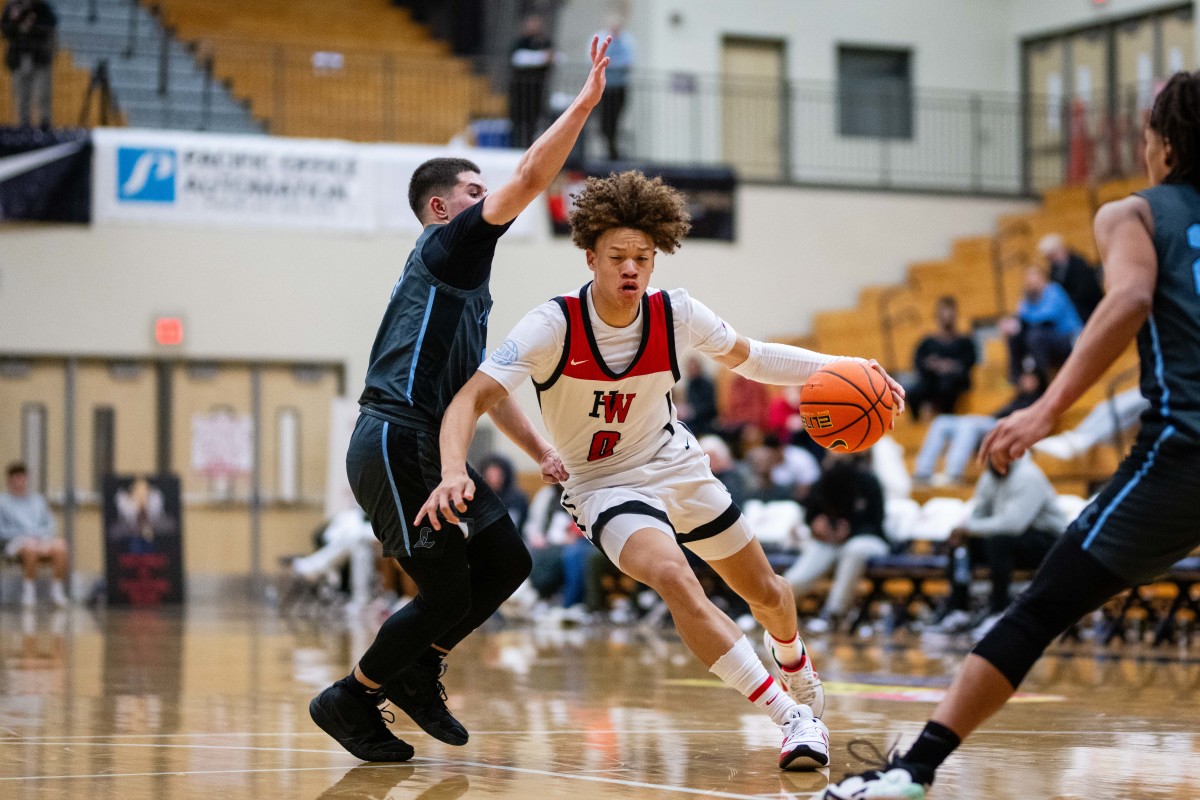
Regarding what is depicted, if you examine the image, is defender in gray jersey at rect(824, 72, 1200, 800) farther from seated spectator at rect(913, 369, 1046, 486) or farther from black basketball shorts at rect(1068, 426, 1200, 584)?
seated spectator at rect(913, 369, 1046, 486)

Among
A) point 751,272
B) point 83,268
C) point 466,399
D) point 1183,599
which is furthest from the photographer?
point 751,272

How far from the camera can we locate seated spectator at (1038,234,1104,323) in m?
15.9

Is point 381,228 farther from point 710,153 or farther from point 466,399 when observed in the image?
point 466,399

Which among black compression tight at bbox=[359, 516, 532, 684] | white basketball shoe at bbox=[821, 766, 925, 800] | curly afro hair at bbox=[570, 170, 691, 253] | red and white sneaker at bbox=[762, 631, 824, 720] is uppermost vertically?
curly afro hair at bbox=[570, 170, 691, 253]

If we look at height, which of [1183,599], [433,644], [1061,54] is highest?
[1061,54]

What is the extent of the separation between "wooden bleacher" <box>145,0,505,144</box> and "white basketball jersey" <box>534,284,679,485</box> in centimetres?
1564

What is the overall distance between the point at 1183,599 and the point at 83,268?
12685 mm

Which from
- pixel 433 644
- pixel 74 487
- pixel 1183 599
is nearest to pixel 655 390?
pixel 433 644

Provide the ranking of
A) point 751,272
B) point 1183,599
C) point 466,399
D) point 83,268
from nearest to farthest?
point 466,399, point 1183,599, point 83,268, point 751,272

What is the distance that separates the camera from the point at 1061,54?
23.9 meters

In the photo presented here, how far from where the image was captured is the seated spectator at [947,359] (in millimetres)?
16922

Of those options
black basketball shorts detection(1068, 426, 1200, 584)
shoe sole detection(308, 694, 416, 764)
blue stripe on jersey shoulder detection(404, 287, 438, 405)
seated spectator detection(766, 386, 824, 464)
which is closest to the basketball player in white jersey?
blue stripe on jersey shoulder detection(404, 287, 438, 405)

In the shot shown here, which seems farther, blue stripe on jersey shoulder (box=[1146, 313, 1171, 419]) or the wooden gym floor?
the wooden gym floor

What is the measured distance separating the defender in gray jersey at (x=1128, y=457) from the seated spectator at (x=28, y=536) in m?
15.3
